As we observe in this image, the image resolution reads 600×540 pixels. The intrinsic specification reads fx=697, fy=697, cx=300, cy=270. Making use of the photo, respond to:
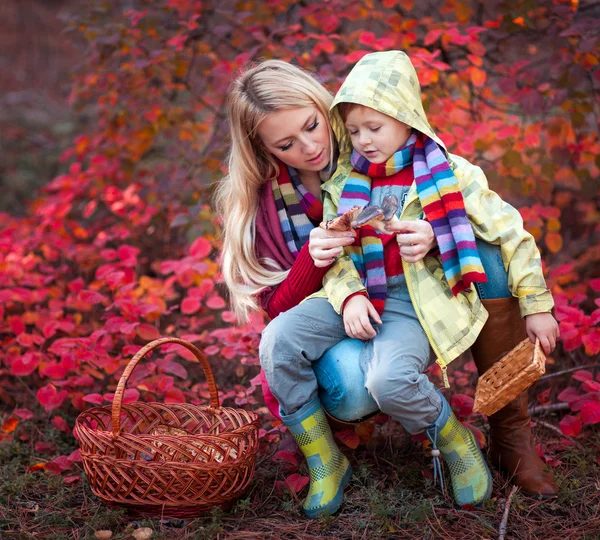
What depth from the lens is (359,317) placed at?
2.21 meters

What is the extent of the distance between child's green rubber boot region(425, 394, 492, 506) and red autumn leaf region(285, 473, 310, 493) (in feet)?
1.52

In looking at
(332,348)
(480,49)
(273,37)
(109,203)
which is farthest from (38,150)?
(332,348)

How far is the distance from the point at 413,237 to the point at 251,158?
691mm

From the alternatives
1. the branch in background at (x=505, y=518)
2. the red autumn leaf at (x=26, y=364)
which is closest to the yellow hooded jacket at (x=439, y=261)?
the branch in background at (x=505, y=518)

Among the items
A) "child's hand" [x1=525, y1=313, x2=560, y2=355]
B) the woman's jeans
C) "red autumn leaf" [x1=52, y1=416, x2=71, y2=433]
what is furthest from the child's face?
"red autumn leaf" [x1=52, y1=416, x2=71, y2=433]

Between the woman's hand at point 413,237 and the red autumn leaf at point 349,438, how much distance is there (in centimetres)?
74

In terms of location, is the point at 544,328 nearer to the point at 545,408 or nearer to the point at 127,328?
the point at 545,408

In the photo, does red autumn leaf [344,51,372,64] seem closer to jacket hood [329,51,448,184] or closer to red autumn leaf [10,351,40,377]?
jacket hood [329,51,448,184]

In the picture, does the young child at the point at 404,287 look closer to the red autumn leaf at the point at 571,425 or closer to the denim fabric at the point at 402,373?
the denim fabric at the point at 402,373

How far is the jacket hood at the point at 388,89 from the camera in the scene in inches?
88.9

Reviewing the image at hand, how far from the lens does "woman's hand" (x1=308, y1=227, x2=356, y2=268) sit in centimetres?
222

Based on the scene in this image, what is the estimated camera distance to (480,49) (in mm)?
3400

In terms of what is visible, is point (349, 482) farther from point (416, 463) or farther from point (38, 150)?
point (38, 150)

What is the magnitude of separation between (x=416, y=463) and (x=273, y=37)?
2.37 meters
